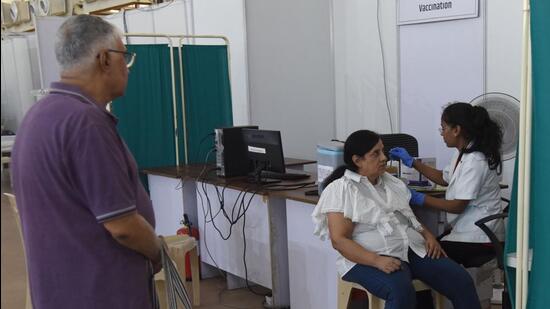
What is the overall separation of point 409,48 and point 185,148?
1.94 meters

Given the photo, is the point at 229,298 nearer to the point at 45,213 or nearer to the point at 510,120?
the point at 510,120

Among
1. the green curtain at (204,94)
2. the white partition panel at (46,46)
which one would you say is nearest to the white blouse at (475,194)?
the green curtain at (204,94)

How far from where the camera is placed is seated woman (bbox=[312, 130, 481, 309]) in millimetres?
2514

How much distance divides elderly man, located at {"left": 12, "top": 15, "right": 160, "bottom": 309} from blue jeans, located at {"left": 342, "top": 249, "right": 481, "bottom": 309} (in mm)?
1174

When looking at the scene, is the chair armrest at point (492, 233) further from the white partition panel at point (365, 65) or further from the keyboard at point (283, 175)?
the white partition panel at point (365, 65)

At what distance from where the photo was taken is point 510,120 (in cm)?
356

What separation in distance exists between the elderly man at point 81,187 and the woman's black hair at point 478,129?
1767mm

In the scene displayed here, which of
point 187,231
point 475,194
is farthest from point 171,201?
point 475,194

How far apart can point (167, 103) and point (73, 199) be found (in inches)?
124

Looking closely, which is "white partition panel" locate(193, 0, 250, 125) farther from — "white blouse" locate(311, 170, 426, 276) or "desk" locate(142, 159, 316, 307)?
"white blouse" locate(311, 170, 426, 276)

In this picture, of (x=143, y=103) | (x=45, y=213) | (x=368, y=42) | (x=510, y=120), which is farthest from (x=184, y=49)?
(x=45, y=213)

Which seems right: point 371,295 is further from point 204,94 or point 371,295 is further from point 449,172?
point 204,94

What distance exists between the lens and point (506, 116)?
358 cm

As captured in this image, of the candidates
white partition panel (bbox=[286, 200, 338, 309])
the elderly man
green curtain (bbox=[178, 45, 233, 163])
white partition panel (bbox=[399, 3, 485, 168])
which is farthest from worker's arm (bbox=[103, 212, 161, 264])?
white partition panel (bbox=[399, 3, 485, 168])
